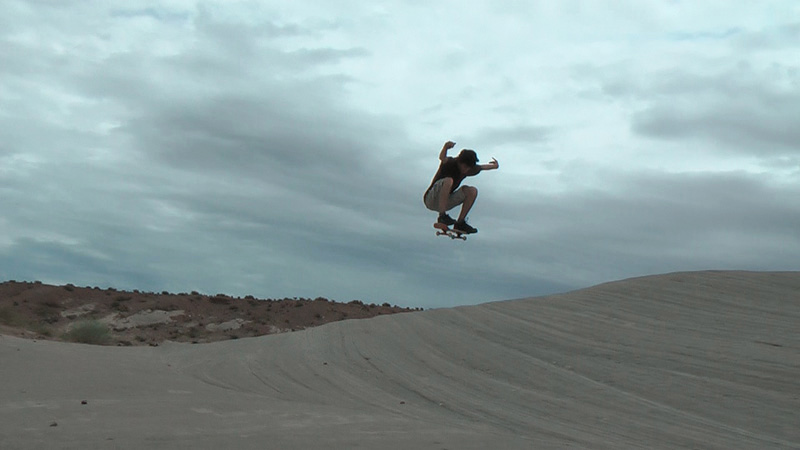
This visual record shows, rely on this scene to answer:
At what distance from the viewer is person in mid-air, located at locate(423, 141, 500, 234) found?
13396 mm

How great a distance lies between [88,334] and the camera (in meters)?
24.1

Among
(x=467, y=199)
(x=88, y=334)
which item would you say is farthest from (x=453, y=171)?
(x=88, y=334)

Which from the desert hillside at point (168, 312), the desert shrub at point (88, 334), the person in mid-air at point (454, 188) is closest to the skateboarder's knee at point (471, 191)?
the person in mid-air at point (454, 188)

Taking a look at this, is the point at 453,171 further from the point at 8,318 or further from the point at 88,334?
the point at 8,318

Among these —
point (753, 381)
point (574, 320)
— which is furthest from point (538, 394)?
point (574, 320)

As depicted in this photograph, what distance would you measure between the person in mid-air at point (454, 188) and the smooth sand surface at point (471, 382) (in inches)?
68.2

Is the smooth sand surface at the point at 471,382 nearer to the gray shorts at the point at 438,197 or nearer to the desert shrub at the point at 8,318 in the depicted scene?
the gray shorts at the point at 438,197

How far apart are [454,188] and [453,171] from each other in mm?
357

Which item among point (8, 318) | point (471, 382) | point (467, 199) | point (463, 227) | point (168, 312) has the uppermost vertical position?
point (467, 199)

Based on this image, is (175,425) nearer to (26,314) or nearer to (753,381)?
(753,381)

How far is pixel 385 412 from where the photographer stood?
7629 mm

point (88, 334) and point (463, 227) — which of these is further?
point (88, 334)

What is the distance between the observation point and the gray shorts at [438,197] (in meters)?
13.7

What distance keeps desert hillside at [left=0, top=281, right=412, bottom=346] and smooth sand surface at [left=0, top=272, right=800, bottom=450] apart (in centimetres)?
1785
